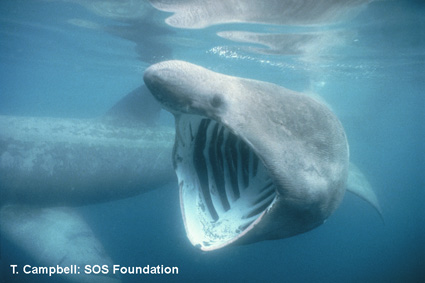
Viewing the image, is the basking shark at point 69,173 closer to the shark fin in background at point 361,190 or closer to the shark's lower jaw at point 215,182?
the shark's lower jaw at point 215,182

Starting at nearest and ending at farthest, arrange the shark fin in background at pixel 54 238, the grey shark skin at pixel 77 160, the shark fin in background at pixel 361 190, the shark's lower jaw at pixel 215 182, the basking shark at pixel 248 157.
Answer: the basking shark at pixel 248 157 → the shark's lower jaw at pixel 215 182 → the shark fin in background at pixel 54 238 → the grey shark skin at pixel 77 160 → the shark fin in background at pixel 361 190

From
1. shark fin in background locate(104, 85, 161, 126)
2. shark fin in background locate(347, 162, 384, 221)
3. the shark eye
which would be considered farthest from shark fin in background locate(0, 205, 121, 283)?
shark fin in background locate(347, 162, 384, 221)

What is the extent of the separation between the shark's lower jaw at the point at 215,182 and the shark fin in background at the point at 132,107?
18.6 ft

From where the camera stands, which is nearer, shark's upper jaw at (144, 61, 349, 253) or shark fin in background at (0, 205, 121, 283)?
shark's upper jaw at (144, 61, 349, 253)

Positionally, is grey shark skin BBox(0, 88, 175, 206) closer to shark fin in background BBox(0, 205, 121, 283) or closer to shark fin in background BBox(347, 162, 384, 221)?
shark fin in background BBox(0, 205, 121, 283)

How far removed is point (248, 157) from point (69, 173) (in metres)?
5.21

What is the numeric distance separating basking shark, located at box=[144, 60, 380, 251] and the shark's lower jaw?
1cm

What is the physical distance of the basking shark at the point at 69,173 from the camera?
238 inches

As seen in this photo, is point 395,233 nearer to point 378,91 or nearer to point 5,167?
point 378,91

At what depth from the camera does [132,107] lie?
8547mm

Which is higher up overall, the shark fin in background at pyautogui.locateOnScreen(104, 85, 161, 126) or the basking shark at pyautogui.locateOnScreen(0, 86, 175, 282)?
the shark fin in background at pyautogui.locateOnScreen(104, 85, 161, 126)

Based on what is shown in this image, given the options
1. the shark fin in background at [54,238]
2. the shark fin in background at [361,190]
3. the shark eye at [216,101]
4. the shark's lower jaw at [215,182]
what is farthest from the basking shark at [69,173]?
the shark fin in background at [361,190]

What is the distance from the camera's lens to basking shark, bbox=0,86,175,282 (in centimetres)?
605

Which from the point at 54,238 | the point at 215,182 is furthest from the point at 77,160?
the point at 215,182
